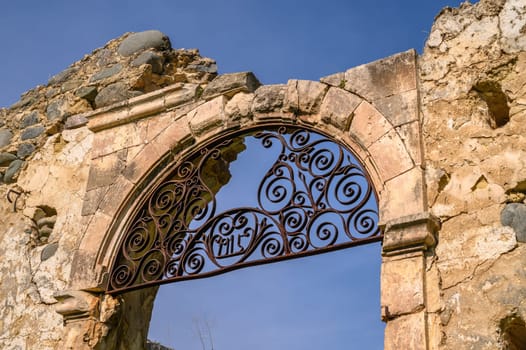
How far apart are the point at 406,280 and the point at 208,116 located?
2.22 metres

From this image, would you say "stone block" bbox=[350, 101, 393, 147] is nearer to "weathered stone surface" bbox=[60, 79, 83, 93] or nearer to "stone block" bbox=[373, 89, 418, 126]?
"stone block" bbox=[373, 89, 418, 126]

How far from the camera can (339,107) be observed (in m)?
5.22

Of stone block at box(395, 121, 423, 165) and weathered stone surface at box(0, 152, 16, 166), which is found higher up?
weathered stone surface at box(0, 152, 16, 166)

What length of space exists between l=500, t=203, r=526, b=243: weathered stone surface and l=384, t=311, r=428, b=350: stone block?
0.69 meters

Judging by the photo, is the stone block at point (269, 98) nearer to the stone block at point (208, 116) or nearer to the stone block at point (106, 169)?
the stone block at point (208, 116)

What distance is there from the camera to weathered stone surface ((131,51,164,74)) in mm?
6523

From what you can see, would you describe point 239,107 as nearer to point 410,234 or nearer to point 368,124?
point 368,124

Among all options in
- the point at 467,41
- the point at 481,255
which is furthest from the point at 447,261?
the point at 467,41

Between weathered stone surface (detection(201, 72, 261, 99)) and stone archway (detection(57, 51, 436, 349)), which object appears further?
weathered stone surface (detection(201, 72, 261, 99))

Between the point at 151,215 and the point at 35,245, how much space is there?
1213mm

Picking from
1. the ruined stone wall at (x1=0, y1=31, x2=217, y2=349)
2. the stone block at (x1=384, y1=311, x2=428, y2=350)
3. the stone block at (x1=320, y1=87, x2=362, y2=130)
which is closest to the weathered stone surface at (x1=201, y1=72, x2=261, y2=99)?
the ruined stone wall at (x1=0, y1=31, x2=217, y2=349)

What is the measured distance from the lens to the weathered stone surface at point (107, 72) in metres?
6.69

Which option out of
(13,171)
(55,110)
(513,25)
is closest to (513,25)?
(513,25)

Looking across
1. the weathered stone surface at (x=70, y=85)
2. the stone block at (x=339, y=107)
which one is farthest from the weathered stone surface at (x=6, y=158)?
the stone block at (x=339, y=107)
